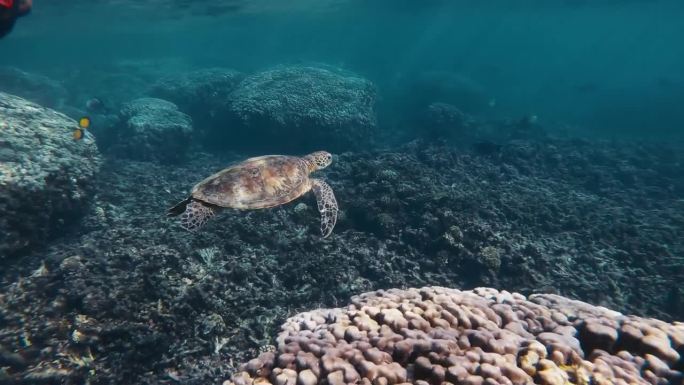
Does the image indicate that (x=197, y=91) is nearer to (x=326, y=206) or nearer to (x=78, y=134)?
(x=78, y=134)

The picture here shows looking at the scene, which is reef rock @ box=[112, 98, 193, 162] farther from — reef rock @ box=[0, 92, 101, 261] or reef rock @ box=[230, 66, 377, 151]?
reef rock @ box=[0, 92, 101, 261]

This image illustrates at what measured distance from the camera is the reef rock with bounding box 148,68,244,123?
20.1 m

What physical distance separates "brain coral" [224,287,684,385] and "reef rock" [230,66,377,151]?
40.3 feet

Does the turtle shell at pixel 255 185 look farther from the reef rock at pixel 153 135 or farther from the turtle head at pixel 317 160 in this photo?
the reef rock at pixel 153 135

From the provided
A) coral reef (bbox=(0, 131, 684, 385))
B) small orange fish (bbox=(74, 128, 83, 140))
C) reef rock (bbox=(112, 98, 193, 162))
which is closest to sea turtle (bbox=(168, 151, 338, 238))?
coral reef (bbox=(0, 131, 684, 385))

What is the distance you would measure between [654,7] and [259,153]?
59527 mm

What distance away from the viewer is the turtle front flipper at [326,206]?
638 centimetres

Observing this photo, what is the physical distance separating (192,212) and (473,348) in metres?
4.37

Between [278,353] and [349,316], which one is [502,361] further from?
[278,353]

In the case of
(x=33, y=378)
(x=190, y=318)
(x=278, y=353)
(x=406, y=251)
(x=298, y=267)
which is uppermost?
(x=278, y=353)

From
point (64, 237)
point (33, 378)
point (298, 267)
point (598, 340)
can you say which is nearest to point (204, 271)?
point (298, 267)

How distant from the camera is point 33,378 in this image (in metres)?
4.44

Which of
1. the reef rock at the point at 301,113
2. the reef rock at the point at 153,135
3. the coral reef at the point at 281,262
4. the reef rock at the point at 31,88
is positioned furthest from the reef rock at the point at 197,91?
the coral reef at the point at 281,262

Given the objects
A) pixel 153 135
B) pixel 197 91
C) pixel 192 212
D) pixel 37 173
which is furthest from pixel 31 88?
pixel 192 212
